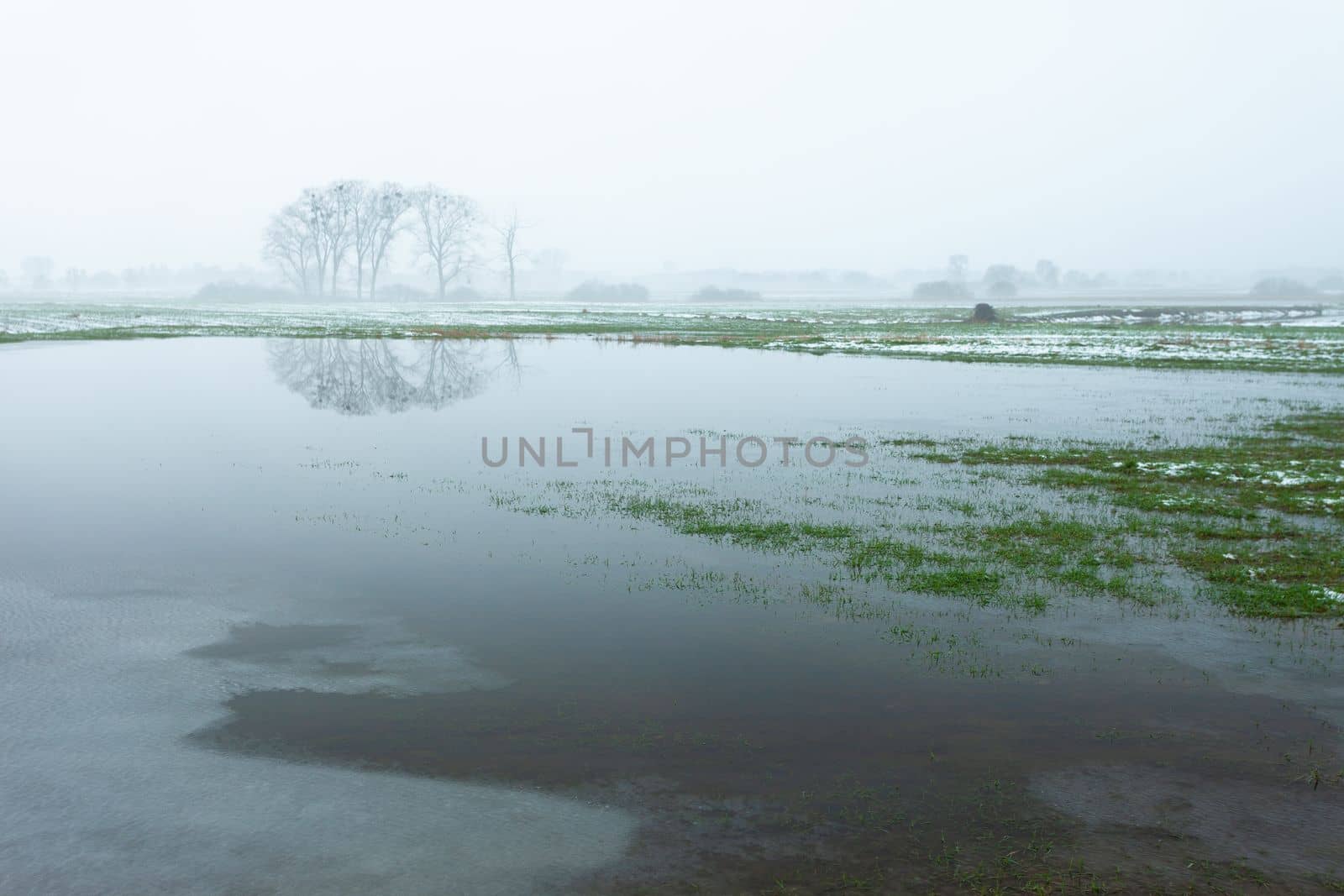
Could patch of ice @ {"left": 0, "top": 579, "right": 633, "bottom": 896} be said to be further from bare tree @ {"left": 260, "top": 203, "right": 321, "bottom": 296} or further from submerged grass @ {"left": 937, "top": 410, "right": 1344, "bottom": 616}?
bare tree @ {"left": 260, "top": 203, "right": 321, "bottom": 296}

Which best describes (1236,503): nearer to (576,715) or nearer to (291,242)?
(576,715)

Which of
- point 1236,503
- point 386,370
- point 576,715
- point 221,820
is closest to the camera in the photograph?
point 221,820

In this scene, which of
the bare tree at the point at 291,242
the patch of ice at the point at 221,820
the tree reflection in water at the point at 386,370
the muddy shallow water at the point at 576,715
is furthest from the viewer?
the bare tree at the point at 291,242

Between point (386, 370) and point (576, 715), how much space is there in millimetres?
34564

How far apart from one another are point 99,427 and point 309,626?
58.8ft

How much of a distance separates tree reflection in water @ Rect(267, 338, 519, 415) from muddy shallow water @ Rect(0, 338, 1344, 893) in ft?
43.7

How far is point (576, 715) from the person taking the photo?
347 inches

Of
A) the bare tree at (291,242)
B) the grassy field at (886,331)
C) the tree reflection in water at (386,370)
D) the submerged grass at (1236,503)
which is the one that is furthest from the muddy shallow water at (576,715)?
the bare tree at (291,242)

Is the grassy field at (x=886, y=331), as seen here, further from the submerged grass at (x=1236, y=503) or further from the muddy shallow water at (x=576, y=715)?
the muddy shallow water at (x=576, y=715)

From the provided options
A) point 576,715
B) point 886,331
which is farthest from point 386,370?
point 886,331

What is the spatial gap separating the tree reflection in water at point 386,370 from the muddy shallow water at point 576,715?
43.7ft

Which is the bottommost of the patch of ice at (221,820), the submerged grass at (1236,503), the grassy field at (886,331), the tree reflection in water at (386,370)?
the patch of ice at (221,820)

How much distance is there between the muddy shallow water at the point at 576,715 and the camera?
263 inches

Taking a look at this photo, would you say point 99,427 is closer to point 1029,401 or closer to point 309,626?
point 309,626
